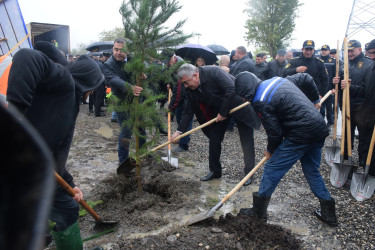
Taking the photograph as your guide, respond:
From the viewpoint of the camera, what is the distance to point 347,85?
4754 mm

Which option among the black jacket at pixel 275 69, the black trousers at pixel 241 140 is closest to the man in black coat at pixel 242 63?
the black jacket at pixel 275 69

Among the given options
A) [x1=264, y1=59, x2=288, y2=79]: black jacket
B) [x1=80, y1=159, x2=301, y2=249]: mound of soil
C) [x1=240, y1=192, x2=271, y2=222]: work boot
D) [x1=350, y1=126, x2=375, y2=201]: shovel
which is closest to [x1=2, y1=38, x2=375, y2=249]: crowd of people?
[x1=240, y1=192, x2=271, y2=222]: work boot

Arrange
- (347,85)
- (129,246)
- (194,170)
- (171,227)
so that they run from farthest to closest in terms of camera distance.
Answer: (194,170)
(347,85)
(171,227)
(129,246)

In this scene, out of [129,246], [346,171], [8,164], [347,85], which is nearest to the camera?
[8,164]

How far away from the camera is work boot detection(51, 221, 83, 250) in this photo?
2.40 meters

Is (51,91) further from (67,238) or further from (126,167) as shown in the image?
(126,167)

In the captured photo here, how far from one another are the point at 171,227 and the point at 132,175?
143 cm

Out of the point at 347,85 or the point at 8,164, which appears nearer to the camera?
the point at 8,164

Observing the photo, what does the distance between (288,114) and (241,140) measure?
1692 millimetres

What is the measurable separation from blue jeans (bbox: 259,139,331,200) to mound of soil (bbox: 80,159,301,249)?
0.48 meters

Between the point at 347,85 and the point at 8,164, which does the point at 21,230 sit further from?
the point at 347,85

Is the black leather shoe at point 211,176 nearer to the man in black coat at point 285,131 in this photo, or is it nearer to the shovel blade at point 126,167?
the shovel blade at point 126,167

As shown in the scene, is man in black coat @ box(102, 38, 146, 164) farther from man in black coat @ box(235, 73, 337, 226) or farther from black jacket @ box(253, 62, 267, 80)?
black jacket @ box(253, 62, 267, 80)

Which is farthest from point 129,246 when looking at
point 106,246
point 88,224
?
point 88,224
